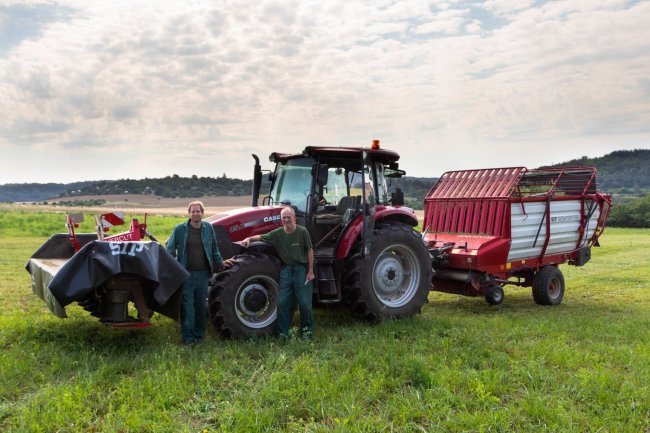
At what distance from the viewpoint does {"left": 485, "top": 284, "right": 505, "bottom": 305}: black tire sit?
32.9 ft

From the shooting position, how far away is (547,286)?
34.8 ft

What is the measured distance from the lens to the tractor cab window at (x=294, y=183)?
26.5ft

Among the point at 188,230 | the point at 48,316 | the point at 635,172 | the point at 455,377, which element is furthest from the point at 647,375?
the point at 635,172

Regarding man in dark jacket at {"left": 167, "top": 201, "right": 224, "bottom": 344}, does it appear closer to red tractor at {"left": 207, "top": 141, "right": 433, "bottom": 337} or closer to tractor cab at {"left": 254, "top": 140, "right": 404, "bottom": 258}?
red tractor at {"left": 207, "top": 141, "right": 433, "bottom": 337}

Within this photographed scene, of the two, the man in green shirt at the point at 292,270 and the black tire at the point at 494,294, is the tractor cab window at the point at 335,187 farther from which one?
the black tire at the point at 494,294

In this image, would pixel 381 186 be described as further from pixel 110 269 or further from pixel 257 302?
pixel 110 269

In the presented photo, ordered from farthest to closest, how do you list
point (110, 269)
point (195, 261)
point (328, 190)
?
1. point (328, 190)
2. point (195, 261)
3. point (110, 269)

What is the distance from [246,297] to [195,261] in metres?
0.74

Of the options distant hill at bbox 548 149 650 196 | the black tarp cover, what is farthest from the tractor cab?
distant hill at bbox 548 149 650 196

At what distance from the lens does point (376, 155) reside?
8.66 metres

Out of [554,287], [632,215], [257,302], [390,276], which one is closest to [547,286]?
[554,287]

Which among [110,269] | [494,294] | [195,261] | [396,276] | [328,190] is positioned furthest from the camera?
[494,294]

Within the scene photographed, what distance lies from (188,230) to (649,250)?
67.5 feet

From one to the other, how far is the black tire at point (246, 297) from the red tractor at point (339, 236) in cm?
1
